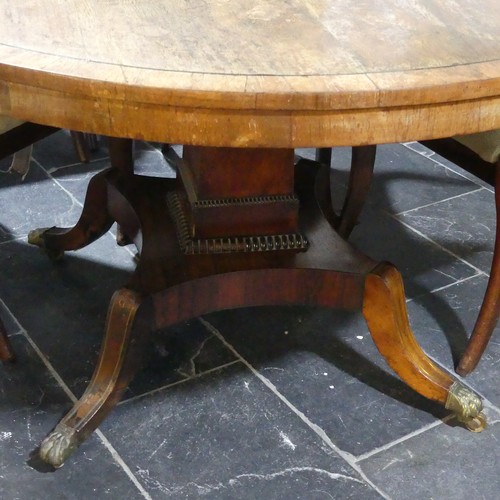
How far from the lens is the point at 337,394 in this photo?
1.40m

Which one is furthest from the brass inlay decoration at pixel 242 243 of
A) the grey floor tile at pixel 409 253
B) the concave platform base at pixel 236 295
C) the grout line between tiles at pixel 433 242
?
the grout line between tiles at pixel 433 242

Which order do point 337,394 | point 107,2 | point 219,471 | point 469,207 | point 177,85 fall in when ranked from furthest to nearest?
point 469,207, point 337,394, point 219,471, point 107,2, point 177,85

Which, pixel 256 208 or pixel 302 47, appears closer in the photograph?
pixel 302 47

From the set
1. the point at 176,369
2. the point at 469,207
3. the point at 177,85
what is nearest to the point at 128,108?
the point at 177,85

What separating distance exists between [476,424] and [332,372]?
0.88 feet

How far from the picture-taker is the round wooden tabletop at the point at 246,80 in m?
0.79

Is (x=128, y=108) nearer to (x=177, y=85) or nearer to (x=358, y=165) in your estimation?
(x=177, y=85)

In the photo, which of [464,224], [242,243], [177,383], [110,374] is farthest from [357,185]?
[110,374]

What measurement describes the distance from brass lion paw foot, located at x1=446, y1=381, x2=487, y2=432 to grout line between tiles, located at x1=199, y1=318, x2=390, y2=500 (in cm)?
19

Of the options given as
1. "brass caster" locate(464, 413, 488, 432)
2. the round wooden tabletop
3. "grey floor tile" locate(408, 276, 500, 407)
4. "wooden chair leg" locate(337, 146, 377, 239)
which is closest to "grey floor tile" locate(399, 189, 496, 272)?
"grey floor tile" locate(408, 276, 500, 407)

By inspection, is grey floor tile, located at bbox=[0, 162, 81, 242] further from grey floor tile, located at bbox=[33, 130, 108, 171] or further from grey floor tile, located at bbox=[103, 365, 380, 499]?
grey floor tile, located at bbox=[103, 365, 380, 499]

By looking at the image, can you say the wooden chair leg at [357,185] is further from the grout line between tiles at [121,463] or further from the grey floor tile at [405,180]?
the grout line between tiles at [121,463]

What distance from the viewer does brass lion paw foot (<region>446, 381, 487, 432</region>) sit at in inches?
51.4

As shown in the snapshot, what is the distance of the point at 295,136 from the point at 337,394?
2.33 ft
